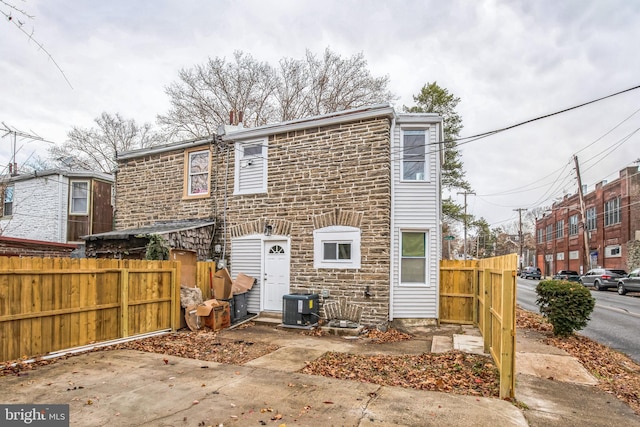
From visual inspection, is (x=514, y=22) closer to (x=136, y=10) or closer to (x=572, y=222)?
(x=136, y=10)

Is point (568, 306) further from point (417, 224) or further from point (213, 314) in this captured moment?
point (213, 314)

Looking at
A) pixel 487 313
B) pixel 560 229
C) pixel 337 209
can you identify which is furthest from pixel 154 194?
pixel 560 229

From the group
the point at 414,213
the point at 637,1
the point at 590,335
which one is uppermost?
the point at 637,1

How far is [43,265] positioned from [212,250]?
5.82m

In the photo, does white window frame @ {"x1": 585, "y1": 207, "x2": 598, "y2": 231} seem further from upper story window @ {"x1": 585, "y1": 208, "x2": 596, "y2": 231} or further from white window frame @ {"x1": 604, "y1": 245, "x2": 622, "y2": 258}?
white window frame @ {"x1": 604, "y1": 245, "x2": 622, "y2": 258}

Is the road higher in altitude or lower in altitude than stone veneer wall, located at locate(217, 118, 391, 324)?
lower

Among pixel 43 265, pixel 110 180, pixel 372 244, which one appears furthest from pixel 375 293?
pixel 110 180

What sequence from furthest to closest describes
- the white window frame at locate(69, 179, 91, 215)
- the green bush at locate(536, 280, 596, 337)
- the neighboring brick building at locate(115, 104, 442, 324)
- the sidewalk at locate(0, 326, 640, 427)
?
the white window frame at locate(69, 179, 91, 215)
the neighboring brick building at locate(115, 104, 442, 324)
the green bush at locate(536, 280, 596, 337)
the sidewalk at locate(0, 326, 640, 427)

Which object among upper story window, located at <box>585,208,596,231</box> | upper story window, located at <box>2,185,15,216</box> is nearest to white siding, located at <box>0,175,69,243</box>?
upper story window, located at <box>2,185,15,216</box>

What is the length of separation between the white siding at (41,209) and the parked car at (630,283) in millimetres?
30653

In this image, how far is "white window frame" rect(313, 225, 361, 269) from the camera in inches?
411

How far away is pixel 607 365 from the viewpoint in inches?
276

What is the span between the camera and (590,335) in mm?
9945

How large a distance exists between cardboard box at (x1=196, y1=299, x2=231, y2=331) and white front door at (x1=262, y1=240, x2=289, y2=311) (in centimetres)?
164
